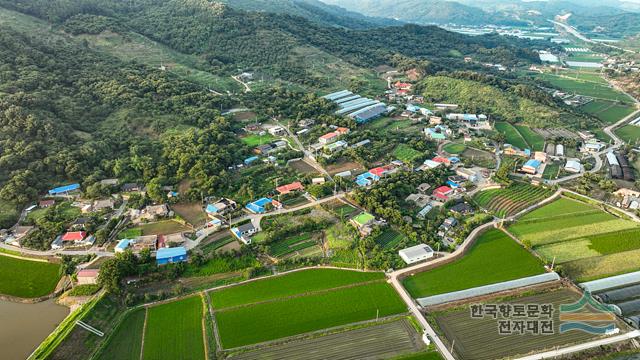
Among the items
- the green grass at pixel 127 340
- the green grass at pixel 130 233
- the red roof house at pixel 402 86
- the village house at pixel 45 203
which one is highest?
the red roof house at pixel 402 86

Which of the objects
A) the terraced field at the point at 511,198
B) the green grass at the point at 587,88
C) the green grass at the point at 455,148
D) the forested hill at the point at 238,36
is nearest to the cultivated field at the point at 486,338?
the terraced field at the point at 511,198

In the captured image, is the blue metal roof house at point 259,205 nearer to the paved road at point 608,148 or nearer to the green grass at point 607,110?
the paved road at point 608,148

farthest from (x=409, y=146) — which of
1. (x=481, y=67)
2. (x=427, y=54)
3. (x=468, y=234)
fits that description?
(x=427, y=54)

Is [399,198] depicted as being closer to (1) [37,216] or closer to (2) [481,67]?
(1) [37,216]

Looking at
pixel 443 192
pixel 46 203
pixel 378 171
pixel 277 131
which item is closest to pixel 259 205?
pixel 378 171

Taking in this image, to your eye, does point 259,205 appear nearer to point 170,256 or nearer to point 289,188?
point 289,188

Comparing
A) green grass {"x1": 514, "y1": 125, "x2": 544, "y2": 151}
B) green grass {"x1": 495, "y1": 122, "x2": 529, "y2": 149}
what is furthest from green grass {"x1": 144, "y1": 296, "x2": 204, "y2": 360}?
green grass {"x1": 514, "y1": 125, "x2": 544, "y2": 151}
